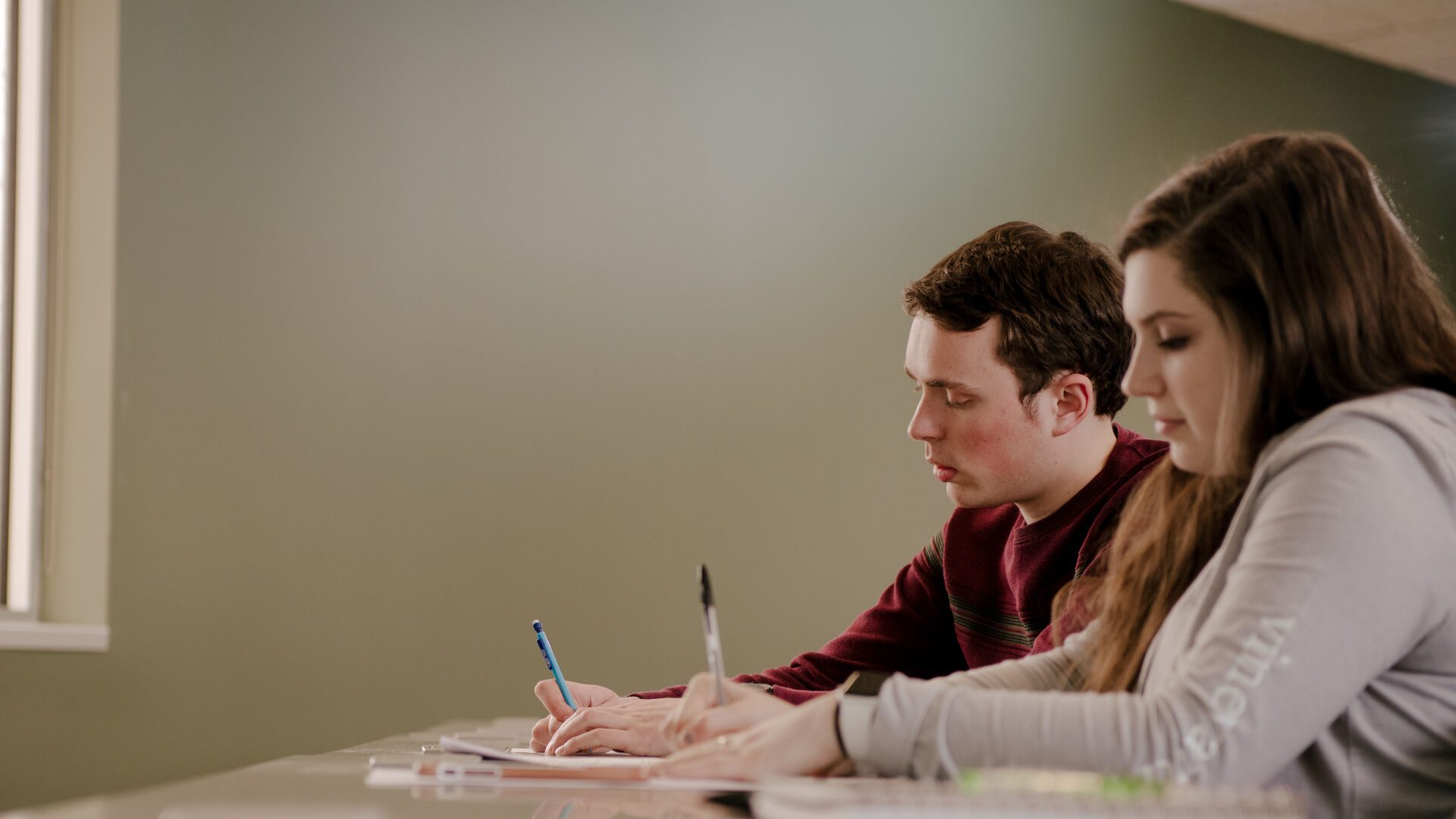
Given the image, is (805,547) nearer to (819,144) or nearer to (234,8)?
(819,144)

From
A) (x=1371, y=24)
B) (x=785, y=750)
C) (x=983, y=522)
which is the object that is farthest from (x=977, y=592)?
(x=1371, y=24)

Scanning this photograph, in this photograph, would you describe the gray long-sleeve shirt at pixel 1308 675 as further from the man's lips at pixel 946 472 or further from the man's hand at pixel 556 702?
the man's lips at pixel 946 472

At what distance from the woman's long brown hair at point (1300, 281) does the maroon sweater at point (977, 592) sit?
59 cm

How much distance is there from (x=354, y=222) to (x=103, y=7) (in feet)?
2.05

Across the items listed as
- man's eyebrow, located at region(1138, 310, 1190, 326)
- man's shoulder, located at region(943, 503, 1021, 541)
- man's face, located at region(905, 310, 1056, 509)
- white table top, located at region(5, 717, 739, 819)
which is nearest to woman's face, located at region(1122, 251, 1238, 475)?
man's eyebrow, located at region(1138, 310, 1190, 326)

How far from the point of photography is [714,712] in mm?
988

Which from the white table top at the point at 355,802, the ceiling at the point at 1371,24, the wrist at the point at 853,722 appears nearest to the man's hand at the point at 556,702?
the white table top at the point at 355,802

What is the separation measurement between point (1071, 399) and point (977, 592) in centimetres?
30

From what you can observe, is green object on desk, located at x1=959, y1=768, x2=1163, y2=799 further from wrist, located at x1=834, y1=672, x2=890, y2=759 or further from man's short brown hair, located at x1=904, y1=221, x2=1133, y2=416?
man's short brown hair, located at x1=904, y1=221, x2=1133, y2=416

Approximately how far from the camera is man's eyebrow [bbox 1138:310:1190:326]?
3.25 ft

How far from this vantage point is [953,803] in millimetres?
698

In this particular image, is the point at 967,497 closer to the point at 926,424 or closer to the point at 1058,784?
the point at 926,424

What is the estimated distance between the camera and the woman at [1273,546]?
807mm

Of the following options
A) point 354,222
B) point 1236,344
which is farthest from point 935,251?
point 1236,344
